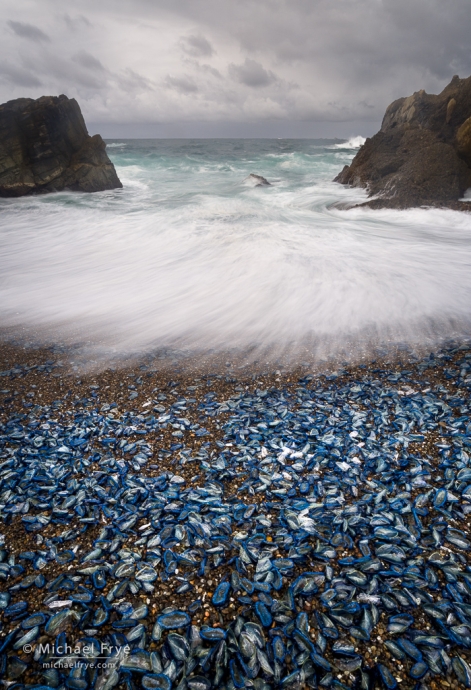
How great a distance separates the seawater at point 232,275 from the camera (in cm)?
639

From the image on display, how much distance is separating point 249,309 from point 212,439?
401cm

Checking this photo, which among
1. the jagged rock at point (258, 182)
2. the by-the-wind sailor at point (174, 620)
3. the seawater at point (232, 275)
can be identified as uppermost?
the jagged rock at point (258, 182)

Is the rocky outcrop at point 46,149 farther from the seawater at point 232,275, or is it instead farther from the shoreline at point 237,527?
the shoreline at point 237,527

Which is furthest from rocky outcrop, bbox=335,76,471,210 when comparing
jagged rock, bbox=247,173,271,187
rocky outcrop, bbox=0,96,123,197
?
rocky outcrop, bbox=0,96,123,197

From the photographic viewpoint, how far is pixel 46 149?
18469mm

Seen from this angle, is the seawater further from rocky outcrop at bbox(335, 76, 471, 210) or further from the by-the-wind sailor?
the by-the-wind sailor

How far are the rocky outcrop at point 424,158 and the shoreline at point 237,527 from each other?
1308 cm

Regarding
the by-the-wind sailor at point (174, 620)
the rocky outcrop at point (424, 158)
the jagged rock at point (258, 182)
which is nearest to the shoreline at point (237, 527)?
the by-the-wind sailor at point (174, 620)

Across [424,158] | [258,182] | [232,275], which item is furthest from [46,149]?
[424,158]

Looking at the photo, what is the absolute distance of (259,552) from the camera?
2721 mm

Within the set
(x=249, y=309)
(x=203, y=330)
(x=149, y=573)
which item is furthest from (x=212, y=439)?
(x=249, y=309)

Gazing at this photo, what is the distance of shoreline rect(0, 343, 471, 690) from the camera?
2.19 m

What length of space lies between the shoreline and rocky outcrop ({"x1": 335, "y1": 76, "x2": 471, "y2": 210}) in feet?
42.9

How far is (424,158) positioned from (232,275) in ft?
38.7
